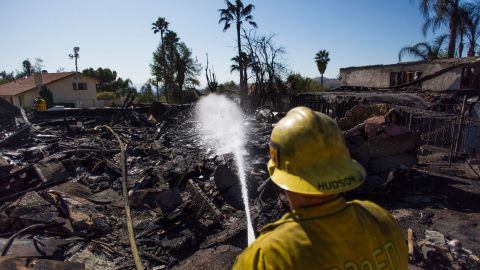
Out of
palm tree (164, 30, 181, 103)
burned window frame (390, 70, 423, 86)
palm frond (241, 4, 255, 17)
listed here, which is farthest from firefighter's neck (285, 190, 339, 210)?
palm tree (164, 30, 181, 103)

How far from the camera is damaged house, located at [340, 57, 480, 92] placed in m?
18.5

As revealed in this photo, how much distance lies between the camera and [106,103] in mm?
41594

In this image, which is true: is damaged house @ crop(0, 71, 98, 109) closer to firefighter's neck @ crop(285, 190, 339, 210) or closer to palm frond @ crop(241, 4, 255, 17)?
palm frond @ crop(241, 4, 255, 17)

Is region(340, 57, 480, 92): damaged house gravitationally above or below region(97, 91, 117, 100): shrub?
above

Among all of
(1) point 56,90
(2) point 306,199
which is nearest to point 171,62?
(1) point 56,90

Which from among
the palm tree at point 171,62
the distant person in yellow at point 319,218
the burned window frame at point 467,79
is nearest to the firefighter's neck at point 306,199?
the distant person in yellow at point 319,218

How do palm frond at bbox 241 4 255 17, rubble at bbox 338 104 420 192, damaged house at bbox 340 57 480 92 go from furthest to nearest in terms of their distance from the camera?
palm frond at bbox 241 4 255 17, damaged house at bbox 340 57 480 92, rubble at bbox 338 104 420 192

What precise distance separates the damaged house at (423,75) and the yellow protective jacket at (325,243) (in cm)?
1916

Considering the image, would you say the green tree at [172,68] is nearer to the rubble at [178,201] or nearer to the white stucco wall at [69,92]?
the white stucco wall at [69,92]

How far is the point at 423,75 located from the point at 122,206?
20547 millimetres

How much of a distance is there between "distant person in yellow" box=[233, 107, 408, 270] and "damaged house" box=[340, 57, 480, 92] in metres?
19.1

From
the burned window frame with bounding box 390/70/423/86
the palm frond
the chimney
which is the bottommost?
the burned window frame with bounding box 390/70/423/86

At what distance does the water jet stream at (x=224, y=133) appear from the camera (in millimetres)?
7936

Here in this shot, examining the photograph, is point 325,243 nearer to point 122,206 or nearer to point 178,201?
point 178,201
